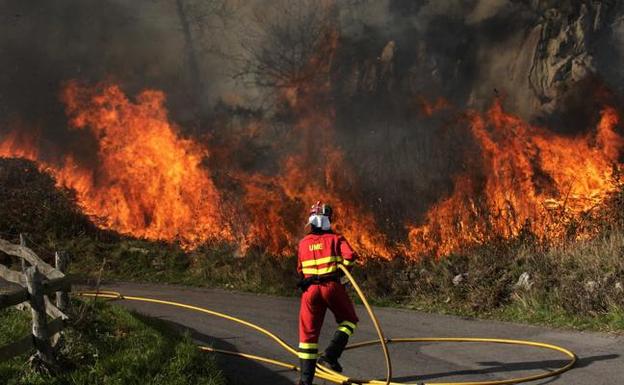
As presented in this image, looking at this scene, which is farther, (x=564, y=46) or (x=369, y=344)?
(x=564, y=46)

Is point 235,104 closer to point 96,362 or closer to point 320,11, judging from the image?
point 320,11

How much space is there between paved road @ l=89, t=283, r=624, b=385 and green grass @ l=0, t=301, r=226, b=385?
59 cm

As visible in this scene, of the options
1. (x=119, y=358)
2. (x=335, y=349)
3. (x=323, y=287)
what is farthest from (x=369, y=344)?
(x=119, y=358)

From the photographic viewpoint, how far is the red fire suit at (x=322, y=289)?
6.73 metres

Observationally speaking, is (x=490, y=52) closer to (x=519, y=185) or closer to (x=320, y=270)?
(x=519, y=185)

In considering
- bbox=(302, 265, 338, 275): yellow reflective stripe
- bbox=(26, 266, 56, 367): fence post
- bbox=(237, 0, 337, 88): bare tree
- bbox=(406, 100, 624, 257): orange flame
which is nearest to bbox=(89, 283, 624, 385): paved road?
bbox=(302, 265, 338, 275): yellow reflective stripe

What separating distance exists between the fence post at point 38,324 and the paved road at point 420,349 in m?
2.07

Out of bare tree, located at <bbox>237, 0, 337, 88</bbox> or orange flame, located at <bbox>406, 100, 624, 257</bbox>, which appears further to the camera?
bare tree, located at <bbox>237, 0, 337, 88</bbox>

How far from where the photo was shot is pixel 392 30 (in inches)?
749

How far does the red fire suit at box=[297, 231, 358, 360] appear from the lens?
22.1 ft

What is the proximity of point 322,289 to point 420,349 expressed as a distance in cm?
237

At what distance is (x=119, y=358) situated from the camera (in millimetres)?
7023

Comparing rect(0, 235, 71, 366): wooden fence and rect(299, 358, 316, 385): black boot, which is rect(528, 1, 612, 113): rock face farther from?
rect(0, 235, 71, 366): wooden fence

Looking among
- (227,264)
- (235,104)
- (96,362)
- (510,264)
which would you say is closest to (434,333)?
(510,264)
